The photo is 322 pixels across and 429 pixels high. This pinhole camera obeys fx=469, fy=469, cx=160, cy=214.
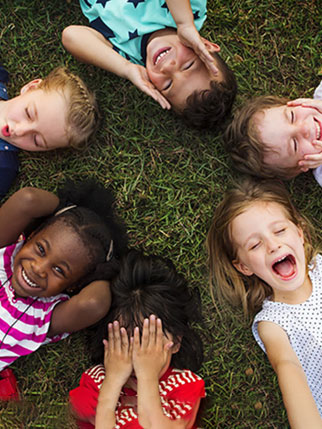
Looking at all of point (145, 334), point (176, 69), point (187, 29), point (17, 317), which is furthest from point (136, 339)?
point (187, 29)

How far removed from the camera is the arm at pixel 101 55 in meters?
2.58

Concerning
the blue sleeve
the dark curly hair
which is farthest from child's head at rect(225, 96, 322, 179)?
the blue sleeve

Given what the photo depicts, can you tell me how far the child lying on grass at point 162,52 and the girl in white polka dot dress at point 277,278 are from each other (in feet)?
1.81

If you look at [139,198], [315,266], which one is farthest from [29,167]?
[315,266]

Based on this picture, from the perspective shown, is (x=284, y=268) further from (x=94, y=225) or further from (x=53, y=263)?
(x=53, y=263)

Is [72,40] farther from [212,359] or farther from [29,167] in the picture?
[212,359]

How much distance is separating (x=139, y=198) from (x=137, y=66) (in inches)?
29.6

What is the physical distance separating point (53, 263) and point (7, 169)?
2.40ft

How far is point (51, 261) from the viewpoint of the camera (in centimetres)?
229

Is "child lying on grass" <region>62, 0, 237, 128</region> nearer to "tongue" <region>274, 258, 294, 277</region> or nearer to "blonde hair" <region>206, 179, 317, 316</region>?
"blonde hair" <region>206, 179, 317, 316</region>

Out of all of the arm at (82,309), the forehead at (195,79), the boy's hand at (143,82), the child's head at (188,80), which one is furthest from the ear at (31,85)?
the arm at (82,309)

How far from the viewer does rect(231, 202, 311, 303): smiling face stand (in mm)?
2367

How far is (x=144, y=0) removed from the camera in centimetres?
263

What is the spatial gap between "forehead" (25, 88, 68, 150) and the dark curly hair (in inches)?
12.8
